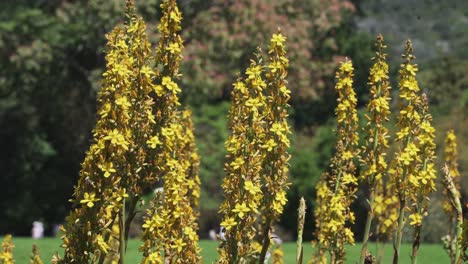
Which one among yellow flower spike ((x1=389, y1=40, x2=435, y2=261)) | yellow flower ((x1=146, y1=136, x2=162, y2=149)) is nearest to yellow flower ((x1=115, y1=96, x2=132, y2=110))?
yellow flower ((x1=146, y1=136, x2=162, y2=149))

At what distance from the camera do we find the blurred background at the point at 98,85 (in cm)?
2558

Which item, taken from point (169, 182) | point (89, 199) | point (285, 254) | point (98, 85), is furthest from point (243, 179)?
point (98, 85)

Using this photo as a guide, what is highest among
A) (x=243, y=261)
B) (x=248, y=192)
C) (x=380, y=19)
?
(x=380, y=19)

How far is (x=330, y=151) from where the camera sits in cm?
3133

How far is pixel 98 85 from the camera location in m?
25.5

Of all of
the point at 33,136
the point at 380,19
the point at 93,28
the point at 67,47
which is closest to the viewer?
the point at 93,28

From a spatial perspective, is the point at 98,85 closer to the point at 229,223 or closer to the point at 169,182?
the point at 169,182

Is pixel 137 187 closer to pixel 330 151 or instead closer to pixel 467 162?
pixel 467 162

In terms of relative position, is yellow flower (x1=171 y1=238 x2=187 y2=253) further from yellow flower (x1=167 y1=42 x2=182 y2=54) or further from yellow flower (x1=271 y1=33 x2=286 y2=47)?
yellow flower (x1=271 y1=33 x2=286 y2=47)

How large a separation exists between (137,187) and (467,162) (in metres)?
22.6

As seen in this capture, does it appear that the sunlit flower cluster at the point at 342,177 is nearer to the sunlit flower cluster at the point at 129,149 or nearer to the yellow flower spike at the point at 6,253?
the sunlit flower cluster at the point at 129,149

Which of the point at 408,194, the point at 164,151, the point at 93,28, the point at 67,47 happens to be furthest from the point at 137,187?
the point at 67,47

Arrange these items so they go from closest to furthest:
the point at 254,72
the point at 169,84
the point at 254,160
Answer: the point at 254,160, the point at 169,84, the point at 254,72

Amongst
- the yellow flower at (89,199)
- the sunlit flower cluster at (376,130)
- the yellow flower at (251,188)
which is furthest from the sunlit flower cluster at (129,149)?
the sunlit flower cluster at (376,130)
